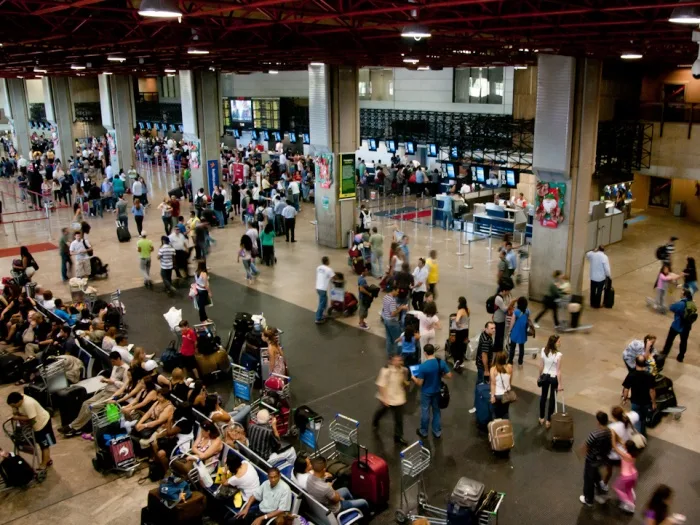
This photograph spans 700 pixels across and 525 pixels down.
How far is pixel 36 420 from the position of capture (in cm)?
884

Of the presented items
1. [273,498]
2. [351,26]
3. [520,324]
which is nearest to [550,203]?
[520,324]

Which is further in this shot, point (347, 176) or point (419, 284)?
point (347, 176)

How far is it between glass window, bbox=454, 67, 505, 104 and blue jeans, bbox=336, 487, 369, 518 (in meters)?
27.6

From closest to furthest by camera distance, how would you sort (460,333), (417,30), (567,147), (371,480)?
(371,480), (417,30), (460,333), (567,147)

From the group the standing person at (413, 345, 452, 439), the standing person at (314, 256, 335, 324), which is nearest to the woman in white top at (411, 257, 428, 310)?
the standing person at (314, 256, 335, 324)

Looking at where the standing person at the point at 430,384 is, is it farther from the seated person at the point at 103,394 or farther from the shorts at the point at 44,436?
the shorts at the point at 44,436

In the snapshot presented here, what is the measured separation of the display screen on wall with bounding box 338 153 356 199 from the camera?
69.3ft

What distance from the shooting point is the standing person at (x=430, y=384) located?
29.7 feet

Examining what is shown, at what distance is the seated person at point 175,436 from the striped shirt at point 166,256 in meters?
7.70

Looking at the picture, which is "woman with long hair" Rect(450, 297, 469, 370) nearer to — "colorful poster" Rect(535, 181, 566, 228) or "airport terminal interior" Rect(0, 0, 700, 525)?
"airport terminal interior" Rect(0, 0, 700, 525)

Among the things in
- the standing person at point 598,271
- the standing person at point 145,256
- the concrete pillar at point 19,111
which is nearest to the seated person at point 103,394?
the standing person at point 145,256

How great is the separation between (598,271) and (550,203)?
1.91 metres

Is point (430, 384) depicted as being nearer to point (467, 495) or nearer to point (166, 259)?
point (467, 495)

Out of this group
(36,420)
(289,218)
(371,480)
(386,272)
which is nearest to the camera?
(371,480)
